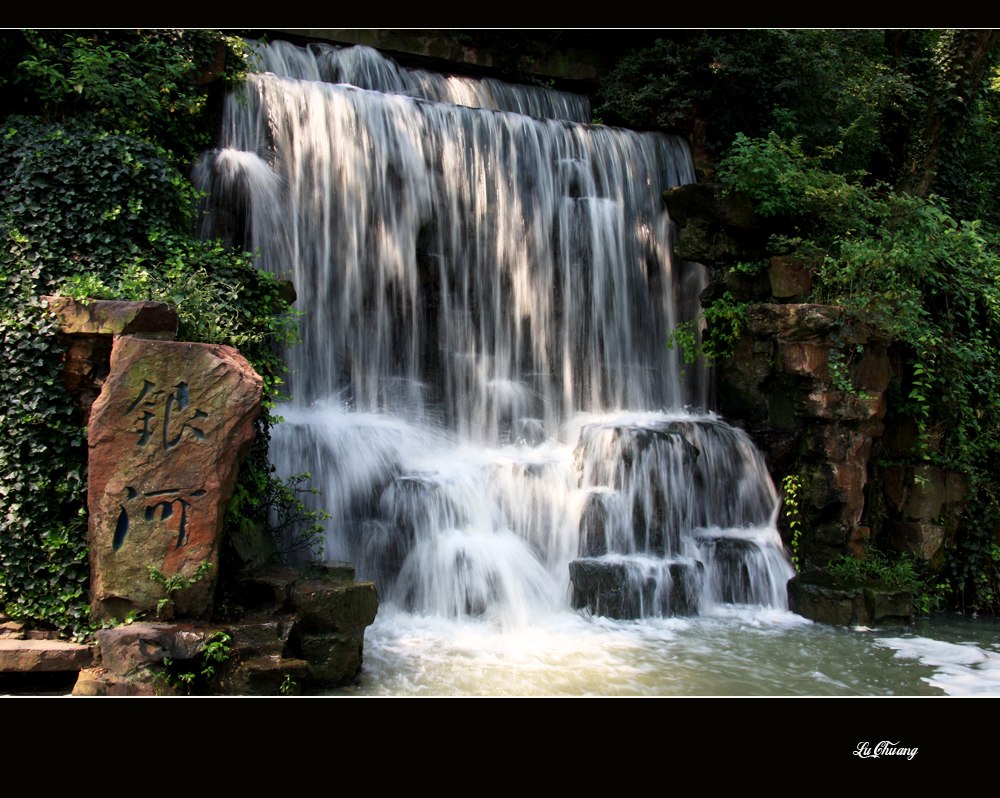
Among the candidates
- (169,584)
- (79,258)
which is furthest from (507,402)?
(169,584)

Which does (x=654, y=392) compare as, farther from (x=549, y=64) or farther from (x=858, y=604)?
(x=549, y=64)

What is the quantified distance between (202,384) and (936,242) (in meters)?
7.85

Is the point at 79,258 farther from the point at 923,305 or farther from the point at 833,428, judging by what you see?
the point at 923,305

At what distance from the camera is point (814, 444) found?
912 centimetres

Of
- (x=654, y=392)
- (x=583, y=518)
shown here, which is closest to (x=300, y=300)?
(x=583, y=518)

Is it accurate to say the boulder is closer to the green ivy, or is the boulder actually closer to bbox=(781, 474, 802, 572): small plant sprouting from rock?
bbox=(781, 474, 802, 572): small plant sprouting from rock

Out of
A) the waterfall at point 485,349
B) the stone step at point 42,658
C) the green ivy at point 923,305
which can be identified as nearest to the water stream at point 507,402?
the waterfall at point 485,349

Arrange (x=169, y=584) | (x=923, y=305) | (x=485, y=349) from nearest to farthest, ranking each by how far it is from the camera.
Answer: (x=169, y=584)
(x=923, y=305)
(x=485, y=349)

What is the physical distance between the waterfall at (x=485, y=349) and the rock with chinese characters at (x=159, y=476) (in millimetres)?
2168

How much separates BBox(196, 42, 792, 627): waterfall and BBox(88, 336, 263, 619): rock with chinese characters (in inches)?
85.3

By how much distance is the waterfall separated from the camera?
26.5 ft

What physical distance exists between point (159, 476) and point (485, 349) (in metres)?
5.31

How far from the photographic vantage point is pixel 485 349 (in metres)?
10.5

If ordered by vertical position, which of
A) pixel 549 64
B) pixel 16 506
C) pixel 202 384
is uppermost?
pixel 549 64
